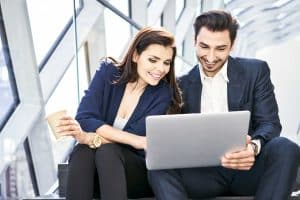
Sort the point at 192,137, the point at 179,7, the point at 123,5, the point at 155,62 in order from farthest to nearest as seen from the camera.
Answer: the point at 179,7 → the point at 123,5 → the point at 155,62 → the point at 192,137

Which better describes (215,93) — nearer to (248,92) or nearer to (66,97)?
(248,92)

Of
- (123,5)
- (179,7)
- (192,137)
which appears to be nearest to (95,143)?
(192,137)

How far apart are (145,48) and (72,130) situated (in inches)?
18.7

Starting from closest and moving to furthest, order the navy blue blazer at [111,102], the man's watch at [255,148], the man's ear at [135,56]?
the man's watch at [255,148] < the navy blue blazer at [111,102] < the man's ear at [135,56]

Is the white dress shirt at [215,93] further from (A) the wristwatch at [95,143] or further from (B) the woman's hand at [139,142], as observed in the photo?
(A) the wristwatch at [95,143]

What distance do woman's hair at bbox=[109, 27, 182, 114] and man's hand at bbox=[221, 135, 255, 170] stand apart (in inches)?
15.3

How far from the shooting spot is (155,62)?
2.06 metres

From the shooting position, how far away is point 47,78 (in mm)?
3400

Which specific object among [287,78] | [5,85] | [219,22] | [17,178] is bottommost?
[17,178]

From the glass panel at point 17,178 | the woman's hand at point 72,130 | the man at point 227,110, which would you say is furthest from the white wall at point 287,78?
the woman's hand at point 72,130

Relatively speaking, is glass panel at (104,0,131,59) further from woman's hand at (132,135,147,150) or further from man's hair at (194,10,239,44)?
woman's hand at (132,135,147,150)

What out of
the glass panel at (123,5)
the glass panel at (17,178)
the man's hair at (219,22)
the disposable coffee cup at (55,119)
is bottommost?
the glass panel at (17,178)

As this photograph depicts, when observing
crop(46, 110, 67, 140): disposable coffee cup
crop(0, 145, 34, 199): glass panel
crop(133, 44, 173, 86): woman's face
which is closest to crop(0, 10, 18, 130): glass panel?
crop(0, 145, 34, 199): glass panel

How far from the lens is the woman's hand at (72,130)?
186 centimetres
